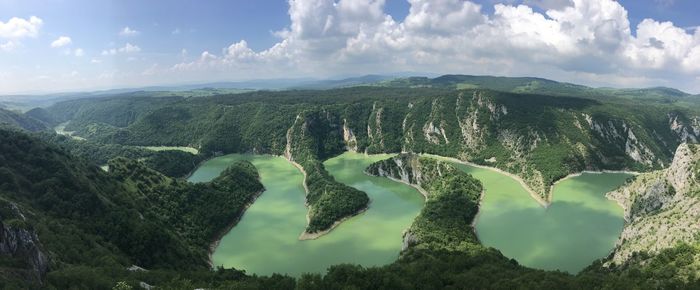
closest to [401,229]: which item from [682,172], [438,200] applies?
[438,200]

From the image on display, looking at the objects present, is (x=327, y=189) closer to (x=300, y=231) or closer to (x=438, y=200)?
(x=300, y=231)

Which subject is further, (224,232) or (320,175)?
(320,175)

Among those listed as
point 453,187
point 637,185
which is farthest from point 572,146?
point 453,187

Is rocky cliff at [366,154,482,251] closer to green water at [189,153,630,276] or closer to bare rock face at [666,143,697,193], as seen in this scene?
green water at [189,153,630,276]

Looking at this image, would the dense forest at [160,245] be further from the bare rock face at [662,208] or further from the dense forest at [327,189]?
the bare rock face at [662,208]

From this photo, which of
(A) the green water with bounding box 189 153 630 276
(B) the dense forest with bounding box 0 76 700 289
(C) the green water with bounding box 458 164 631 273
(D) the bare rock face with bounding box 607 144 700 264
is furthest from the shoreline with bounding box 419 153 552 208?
(D) the bare rock face with bounding box 607 144 700 264

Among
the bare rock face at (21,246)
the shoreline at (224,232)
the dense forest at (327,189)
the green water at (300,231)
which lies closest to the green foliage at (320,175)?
the dense forest at (327,189)
